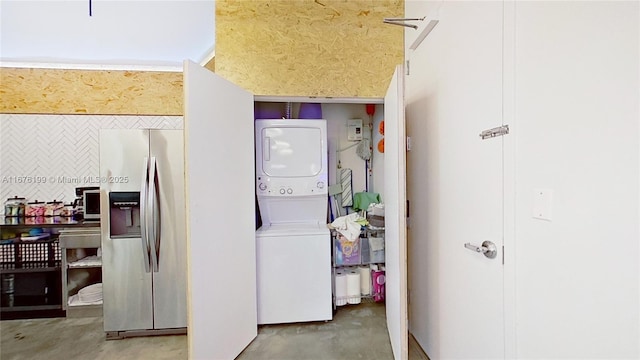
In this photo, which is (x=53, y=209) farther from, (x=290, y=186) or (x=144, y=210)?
(x=290, y=186)

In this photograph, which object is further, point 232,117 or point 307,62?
point 307,62

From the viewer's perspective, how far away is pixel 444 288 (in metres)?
1.71

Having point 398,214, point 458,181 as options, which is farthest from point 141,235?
point 458,181

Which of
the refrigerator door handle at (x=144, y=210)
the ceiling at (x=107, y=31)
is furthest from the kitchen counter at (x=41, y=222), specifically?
the ceiling at (x=107, y=31)

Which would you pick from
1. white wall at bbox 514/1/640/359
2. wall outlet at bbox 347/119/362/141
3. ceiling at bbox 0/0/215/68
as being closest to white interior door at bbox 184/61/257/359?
ceiling at bbox 0/0/215/68

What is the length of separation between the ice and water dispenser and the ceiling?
144 cm

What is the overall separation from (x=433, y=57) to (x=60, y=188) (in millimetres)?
4146

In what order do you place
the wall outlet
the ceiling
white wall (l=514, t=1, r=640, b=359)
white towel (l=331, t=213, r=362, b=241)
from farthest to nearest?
the wall outlet < white towel (l=331, t=213, r=362, b=241) < the ceiling < white wall (l=514, t=1, r=640, b=359)

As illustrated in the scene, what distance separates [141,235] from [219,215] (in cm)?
89

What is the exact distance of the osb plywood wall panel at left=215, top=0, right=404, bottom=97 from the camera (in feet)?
7.48

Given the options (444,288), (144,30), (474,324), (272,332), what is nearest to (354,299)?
(272,332)

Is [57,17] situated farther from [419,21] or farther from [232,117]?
[419,21]

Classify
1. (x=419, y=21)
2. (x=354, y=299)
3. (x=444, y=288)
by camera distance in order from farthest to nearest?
(x=354, y=299), (x=419, y=21), (x=444, y=288)

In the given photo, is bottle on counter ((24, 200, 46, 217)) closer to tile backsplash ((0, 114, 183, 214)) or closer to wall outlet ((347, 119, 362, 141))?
tile backsplash ((0, 114, 183, 214))
